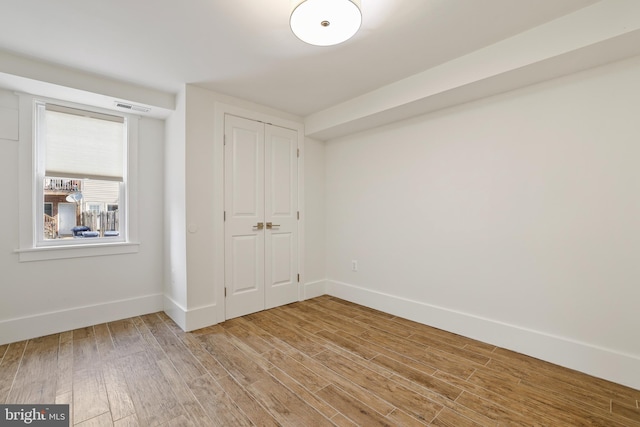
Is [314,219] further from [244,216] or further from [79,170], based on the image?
[79,170]

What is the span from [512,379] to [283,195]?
9.45 ft

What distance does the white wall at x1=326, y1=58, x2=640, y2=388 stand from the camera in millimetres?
1975

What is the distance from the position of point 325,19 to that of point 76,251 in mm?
3212

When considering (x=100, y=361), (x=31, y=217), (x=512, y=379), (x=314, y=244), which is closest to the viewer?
(x=512, y=379)

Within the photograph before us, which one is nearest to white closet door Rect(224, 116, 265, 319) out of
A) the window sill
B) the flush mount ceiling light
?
the window sill

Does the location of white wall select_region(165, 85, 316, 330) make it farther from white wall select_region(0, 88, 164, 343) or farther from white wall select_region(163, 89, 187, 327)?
white wall select_region(0, 88, 164, 343)

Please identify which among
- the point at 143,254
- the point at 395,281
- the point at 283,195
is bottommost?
the point at 395,281

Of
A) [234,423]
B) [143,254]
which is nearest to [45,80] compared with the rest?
[143,254]

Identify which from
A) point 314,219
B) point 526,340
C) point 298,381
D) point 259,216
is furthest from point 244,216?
point 526,340

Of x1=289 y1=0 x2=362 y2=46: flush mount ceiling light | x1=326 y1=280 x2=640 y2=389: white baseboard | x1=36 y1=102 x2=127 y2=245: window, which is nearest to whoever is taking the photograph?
x1=289 y1=0 x2=362 y2=46: flush mount ceiling light

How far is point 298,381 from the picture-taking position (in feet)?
6.50

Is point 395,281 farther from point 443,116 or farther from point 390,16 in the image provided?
point 390,16

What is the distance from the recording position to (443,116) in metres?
2.87

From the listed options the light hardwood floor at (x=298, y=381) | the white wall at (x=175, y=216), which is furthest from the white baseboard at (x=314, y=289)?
the white wall at (x=175, y=216)
